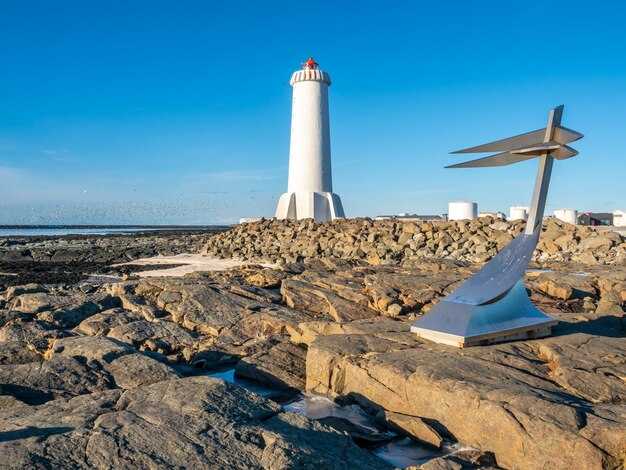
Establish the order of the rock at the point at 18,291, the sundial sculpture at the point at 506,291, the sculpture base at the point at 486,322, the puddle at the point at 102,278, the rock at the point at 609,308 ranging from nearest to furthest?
the sculpture base at the point at 486,322 → the sundial sculpture at the point at 506,291 → the rock at the point at 609,308 → the rock at the point at 18,291 → the puddle at the point at 102,278

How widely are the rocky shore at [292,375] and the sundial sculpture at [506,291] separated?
26 centimetres

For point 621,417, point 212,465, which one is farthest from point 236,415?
point 621,417

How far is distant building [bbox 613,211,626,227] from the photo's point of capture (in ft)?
132

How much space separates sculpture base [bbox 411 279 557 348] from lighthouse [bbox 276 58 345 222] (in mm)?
22208

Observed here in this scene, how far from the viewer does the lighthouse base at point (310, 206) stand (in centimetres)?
2961

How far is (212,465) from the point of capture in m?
3.91

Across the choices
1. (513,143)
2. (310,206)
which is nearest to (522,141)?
(513,143)

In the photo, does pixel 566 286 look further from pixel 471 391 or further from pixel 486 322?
pixel 471 391

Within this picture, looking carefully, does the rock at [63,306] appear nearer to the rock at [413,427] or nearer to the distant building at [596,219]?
the rock at [413,427]

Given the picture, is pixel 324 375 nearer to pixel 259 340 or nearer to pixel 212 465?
pixel 259 340

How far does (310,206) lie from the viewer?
2959cm

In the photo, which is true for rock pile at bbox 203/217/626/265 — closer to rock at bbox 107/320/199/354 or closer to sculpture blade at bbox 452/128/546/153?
sculpture blade at bbox 452/128/546/153

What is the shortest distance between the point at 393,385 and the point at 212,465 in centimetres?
261

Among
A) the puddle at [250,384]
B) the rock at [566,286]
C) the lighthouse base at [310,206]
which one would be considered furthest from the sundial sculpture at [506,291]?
the lighthouse base at [310,206]
